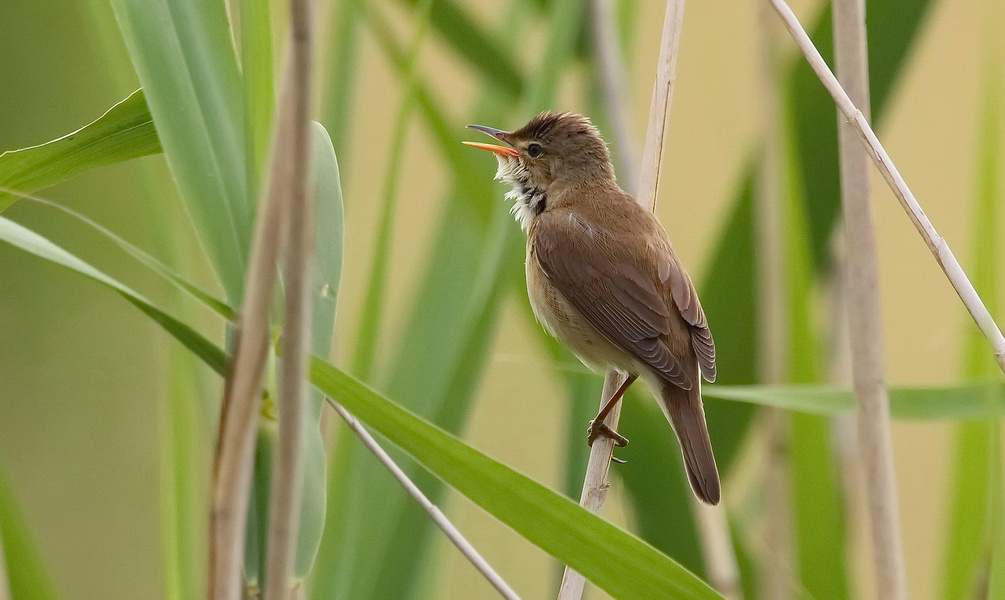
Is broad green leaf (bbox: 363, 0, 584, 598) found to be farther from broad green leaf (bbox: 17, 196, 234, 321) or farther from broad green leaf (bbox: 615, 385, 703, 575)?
broad green leaf (bbox: 17, 196, 234, 321)

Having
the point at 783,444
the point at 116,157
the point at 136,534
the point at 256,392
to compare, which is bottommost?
the point at 136,534

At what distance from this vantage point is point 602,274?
1914 millimetres

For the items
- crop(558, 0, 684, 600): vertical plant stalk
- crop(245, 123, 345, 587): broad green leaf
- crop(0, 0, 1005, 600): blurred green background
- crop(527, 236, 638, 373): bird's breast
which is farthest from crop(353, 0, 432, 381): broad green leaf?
crop(0, 0, 1005, 600): blurred green background

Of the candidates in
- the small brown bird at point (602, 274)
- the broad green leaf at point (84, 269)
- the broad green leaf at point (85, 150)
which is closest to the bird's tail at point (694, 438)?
the small brown bird at point (602, 274)

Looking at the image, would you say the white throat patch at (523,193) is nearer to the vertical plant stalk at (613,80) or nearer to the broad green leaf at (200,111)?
the vertical plant stalk at (613,80)

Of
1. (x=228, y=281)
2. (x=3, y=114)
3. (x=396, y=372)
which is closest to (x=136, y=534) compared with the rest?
(x=3, y=114)

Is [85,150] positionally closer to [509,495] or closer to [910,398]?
[509,495]

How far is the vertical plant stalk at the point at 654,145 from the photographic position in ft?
4.60

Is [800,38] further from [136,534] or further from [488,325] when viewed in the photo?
[136,534]

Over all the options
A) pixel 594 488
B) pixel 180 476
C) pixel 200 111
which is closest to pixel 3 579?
pixel 180 476

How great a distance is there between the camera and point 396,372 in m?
1.54

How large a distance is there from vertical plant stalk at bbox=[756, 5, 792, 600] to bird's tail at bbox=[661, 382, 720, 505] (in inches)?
5.2

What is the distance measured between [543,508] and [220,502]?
12.6 inches

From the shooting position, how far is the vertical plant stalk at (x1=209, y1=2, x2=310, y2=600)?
718 mm
